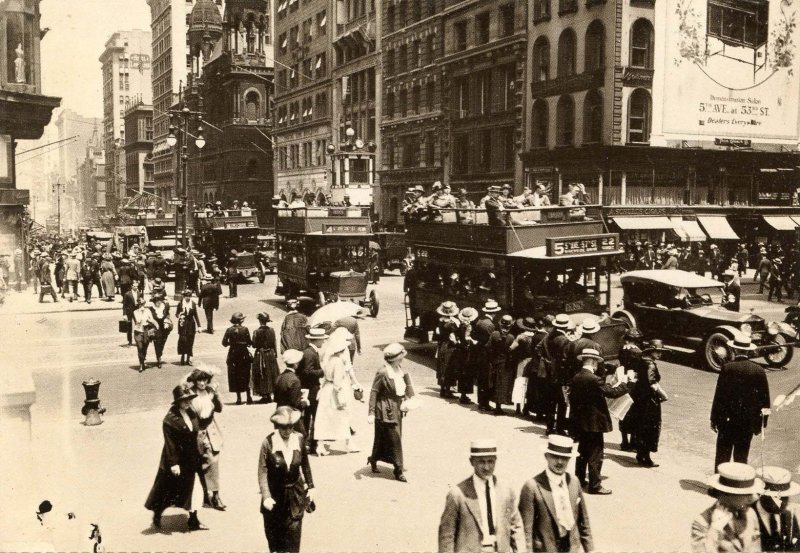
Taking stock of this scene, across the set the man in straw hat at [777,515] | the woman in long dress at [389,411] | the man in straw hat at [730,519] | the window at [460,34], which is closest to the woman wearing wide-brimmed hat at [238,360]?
the woman in long dress at [389,411]

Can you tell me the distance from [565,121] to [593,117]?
219 centimetres

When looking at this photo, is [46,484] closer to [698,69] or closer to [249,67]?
[698,69]

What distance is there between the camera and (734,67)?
1942cm

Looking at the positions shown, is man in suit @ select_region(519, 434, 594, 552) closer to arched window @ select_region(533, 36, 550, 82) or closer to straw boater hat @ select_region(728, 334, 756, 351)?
straw boater hat @ select_region(728, 334, 756, 351)

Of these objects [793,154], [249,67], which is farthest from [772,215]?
[249,67]

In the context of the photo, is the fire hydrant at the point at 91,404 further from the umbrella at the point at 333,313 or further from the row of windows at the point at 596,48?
the row of windows at the point at 596,48

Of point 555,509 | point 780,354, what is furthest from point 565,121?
point 555,509

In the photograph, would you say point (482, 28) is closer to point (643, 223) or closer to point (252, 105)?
point (643, 223)

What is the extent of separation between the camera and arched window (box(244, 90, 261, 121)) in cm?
7944

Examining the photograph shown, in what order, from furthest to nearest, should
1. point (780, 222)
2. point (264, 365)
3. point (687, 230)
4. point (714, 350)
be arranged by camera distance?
point (780, 222) → point (687, 230) → point (714, 350) → point (264, 365)

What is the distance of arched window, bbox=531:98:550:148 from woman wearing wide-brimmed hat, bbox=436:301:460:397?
28.1 meters

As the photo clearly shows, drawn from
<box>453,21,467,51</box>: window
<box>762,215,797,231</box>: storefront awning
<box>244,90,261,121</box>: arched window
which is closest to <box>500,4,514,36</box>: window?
<box>453,21,467,51</box>: window

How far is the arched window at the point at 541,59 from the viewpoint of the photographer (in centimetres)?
3959

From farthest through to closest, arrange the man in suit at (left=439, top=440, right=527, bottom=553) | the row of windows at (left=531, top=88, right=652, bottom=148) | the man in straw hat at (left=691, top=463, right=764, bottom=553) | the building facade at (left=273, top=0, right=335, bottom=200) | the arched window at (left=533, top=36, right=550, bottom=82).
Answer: the building facade at (left=273, top=0, right=335, bottom=200) → the arched window at (left=533, top=36, right=550, bottom=82) → the row of windows at (left=531, top=88, right=652, bottom=148) → the man in suit at (left=439, top=440, right=527, bottom=553) → the man in straw hat at (left=691, top=463, right=764, bottom=553)
